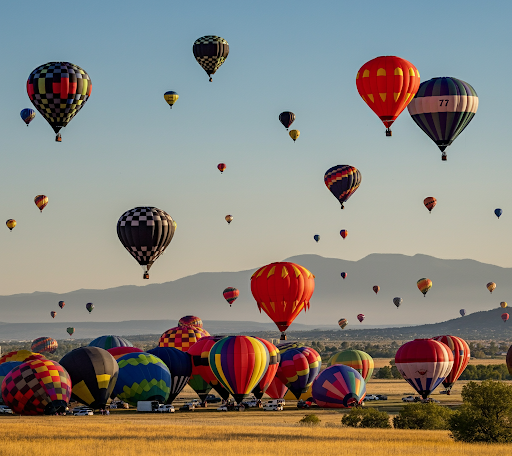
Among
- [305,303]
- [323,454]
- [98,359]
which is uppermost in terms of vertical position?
[305,303]

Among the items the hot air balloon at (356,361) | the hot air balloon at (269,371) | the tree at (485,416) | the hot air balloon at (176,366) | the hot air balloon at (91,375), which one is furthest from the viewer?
the hot air balloon at (356,361)

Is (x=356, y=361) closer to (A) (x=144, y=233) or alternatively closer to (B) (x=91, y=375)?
(A) (x=144, y=233)

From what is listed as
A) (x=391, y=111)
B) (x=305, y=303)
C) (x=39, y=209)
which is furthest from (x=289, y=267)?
(x=39, y=209)

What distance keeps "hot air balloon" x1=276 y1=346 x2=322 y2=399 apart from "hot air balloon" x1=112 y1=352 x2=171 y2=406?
968cm

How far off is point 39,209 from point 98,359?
38486 millimetres

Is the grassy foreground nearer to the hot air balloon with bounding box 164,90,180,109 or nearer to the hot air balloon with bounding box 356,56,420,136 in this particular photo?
the hot air balloon with bounding box 356,56,420,136

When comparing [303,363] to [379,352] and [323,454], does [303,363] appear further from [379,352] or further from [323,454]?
[379,352]

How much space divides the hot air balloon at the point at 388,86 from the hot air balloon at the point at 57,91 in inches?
675

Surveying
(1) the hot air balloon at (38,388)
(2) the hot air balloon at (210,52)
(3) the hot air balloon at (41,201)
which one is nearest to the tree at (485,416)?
(1) the hot air balloon at (38,388)

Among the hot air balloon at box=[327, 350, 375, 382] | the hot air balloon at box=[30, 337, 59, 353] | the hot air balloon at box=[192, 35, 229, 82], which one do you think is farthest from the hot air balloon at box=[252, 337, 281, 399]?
the hot air balloon at box=[30, 337, 59, 353]

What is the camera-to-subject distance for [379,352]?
15875 centimetres

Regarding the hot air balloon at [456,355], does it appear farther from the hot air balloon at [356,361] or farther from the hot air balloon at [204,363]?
the hot air balloon at [204,363]

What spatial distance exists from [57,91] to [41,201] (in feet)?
105

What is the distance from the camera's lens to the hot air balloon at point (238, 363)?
172 ft
